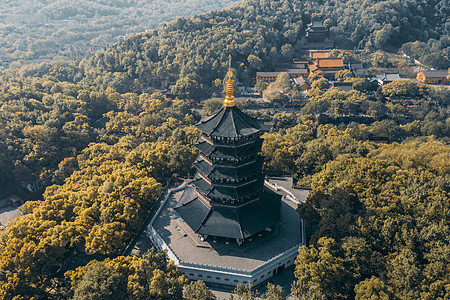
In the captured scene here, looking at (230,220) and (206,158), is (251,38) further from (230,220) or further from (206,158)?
(230,220)

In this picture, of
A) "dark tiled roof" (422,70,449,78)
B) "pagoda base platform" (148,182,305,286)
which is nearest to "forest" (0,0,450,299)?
"pagoda base platform" (148,182,305,286)

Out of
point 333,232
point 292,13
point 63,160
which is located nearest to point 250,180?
point 333,232

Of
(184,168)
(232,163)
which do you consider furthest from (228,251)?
(184,168)

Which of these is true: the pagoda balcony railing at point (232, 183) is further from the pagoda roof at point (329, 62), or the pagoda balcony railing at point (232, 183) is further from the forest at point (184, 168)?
the pagoda roof at point (329, 62)

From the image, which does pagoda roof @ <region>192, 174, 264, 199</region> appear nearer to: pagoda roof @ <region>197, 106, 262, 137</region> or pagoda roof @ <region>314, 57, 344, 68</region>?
pagoda roof @ <region>197, 106, 262, 137</region>

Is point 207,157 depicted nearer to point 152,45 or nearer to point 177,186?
point 177,186
